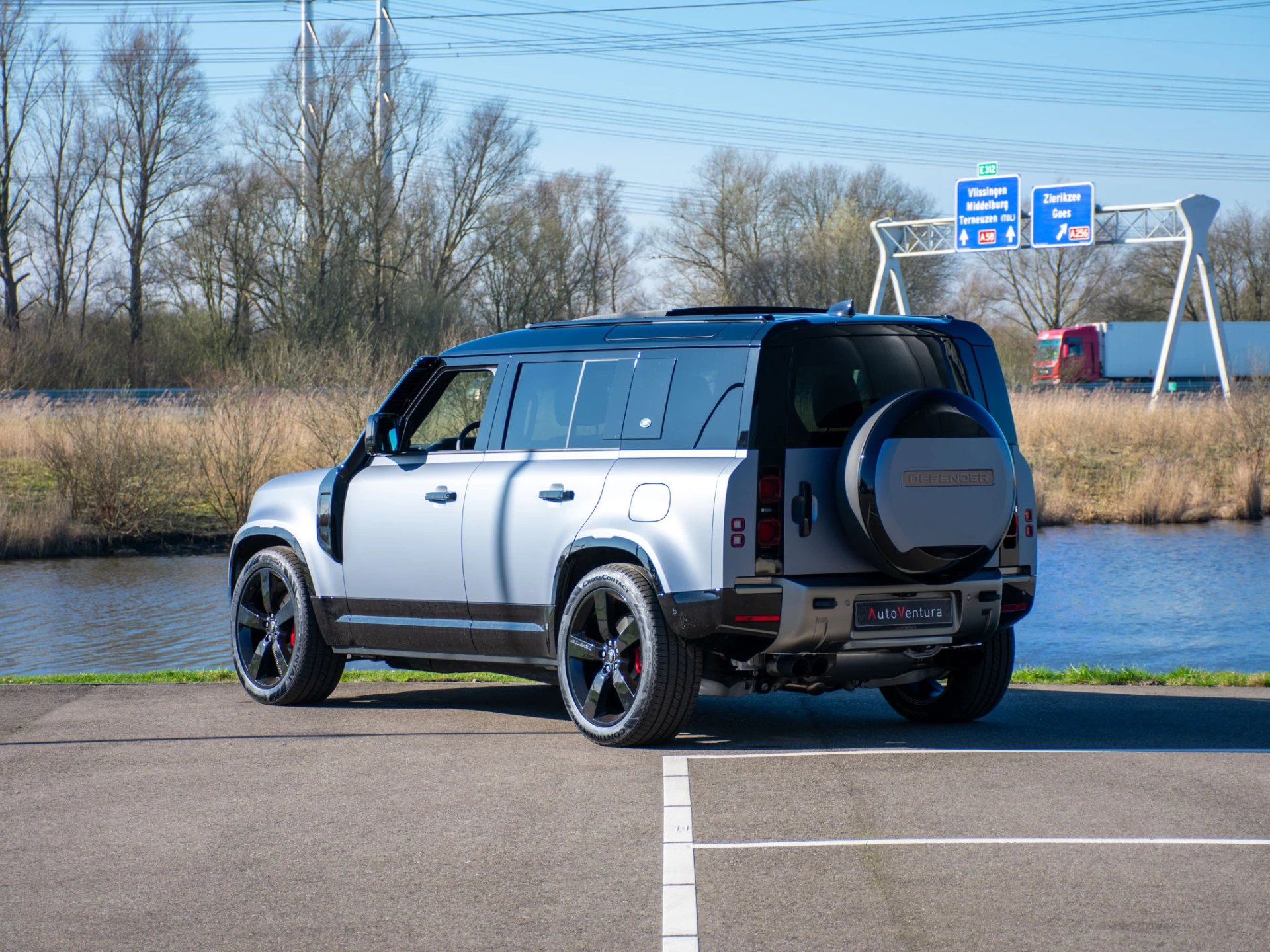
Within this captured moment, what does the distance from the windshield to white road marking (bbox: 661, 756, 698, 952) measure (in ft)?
215

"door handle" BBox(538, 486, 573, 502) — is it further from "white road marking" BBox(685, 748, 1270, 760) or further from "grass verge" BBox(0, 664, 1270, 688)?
"grass verge" BBox(0, 664, 1270, 688)

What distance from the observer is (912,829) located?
5867 millimetres

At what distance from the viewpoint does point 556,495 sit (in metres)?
7.95

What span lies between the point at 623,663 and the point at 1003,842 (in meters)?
2.46

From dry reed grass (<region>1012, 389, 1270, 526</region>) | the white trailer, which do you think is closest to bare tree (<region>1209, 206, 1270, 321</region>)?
the white trailer

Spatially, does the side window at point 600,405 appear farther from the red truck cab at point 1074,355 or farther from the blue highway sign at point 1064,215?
the red truck cab at point 1074,355

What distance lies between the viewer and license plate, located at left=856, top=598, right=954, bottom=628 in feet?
24.1

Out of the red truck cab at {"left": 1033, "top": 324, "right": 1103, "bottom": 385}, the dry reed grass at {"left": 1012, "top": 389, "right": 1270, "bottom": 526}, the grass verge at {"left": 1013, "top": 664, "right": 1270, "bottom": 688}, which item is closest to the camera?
the grass verge at {"left": 1013, "top": 664, "right": 1270, "bottom": 688}

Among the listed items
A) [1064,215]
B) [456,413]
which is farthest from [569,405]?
[1064,215]

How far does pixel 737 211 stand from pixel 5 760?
75270mm

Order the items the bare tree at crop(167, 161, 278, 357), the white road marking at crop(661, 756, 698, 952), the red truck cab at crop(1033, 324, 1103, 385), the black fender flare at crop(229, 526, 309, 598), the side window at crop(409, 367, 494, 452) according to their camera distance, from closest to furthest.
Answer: the white road marking at crop(661, 756, 698, 952)
the side window at crop(409, 367, 494, 452)
the black fender flare at crop(229, 526, 309, 598)
the bare tree at crop(167, 161, 278, 357)
the red truck cab at crop(1033, 324, 1103, 385)

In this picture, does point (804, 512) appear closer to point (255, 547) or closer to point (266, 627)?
point (266, 627)

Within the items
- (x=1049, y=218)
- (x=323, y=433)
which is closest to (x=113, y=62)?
(x=1049, y=218)

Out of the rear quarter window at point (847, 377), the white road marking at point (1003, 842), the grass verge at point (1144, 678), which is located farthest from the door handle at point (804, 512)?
the grass verge at point (1144, 678)
